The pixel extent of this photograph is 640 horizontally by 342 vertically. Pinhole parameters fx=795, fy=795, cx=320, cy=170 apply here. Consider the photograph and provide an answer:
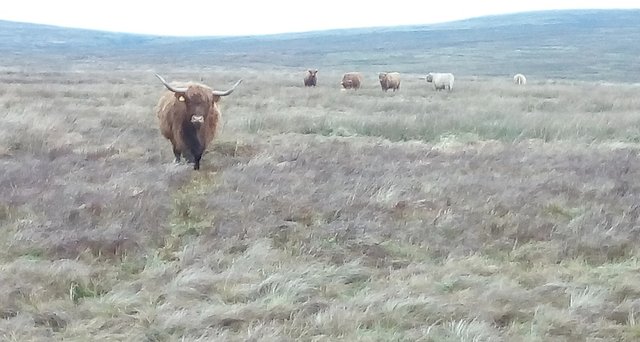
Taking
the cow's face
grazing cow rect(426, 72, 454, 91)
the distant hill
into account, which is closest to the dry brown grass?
the cow's face

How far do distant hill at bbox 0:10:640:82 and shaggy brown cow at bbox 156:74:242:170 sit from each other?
124 feet

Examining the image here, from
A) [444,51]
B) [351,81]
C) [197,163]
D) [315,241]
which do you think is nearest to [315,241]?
[315,241]

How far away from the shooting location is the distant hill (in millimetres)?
55031

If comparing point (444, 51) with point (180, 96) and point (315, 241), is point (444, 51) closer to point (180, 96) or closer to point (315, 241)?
point (180, 96)

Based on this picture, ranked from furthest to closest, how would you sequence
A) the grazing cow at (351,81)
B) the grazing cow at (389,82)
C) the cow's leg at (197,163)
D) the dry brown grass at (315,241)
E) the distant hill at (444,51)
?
the distant hill at (444,51) → the grazing cow at (389,82) → the grazing cow at (351,81) → the cow's leg at (197,163) → the dry brown grass at (315,241)

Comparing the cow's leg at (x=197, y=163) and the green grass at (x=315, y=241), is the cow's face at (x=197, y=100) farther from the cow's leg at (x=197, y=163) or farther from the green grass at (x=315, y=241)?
the green grass at (x=315, y=241)

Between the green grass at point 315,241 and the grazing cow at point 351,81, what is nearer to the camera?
the green grass at point 315,241

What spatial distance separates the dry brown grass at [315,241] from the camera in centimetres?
464

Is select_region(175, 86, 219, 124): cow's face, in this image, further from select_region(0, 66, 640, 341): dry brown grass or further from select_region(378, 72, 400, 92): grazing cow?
select_region(378, 72, 400, 92): grazing cow

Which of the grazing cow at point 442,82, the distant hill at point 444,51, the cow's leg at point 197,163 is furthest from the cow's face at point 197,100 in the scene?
the distant hill at point 444,51

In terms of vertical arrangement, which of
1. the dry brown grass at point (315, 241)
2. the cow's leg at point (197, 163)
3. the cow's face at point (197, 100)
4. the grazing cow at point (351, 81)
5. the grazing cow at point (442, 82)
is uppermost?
the cow's face at point (197, 100)

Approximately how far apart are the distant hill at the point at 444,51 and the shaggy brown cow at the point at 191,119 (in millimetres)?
37774

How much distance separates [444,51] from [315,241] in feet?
230

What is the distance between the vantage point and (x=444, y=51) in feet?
244
